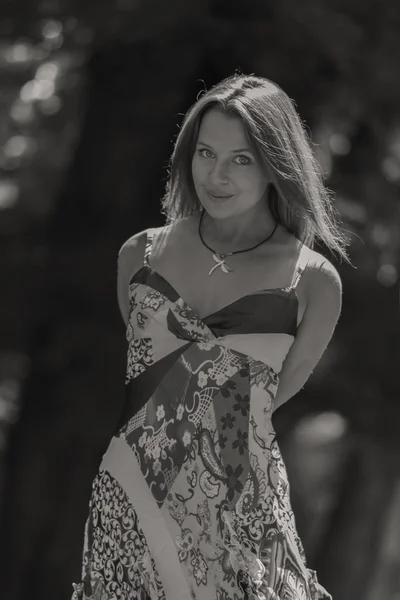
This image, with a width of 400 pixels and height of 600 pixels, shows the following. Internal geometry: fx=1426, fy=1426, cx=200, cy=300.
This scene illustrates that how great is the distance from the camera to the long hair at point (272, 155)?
3154 millimetres

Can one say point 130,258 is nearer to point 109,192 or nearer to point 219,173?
point 219,173

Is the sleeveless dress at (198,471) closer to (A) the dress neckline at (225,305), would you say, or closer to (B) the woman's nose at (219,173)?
(A) the dress neckline at (225,305)

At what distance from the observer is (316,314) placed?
3.27 m

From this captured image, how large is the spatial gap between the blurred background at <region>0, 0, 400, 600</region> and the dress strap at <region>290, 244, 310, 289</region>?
2.06 meters

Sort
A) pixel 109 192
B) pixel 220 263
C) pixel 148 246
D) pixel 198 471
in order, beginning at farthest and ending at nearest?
pixel 109 192 → pixel 148 246 → pixel 220 263 → pixel 198 471

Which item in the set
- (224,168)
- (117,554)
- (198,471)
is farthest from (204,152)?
(117,554)

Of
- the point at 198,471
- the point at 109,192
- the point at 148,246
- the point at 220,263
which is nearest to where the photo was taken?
the point at 198,471

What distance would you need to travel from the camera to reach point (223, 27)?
526cm

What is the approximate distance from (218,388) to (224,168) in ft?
1.60

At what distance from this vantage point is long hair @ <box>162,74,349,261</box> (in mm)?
3154

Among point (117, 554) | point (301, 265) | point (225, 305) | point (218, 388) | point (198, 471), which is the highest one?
point (301, 265)

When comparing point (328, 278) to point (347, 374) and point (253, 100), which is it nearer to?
point (253, 100)

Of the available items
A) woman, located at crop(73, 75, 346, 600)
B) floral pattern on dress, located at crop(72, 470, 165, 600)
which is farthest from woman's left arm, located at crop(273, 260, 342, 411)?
floral pattern on dress, located at crop(72, 470, 165, 600)

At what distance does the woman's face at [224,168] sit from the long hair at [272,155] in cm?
2
